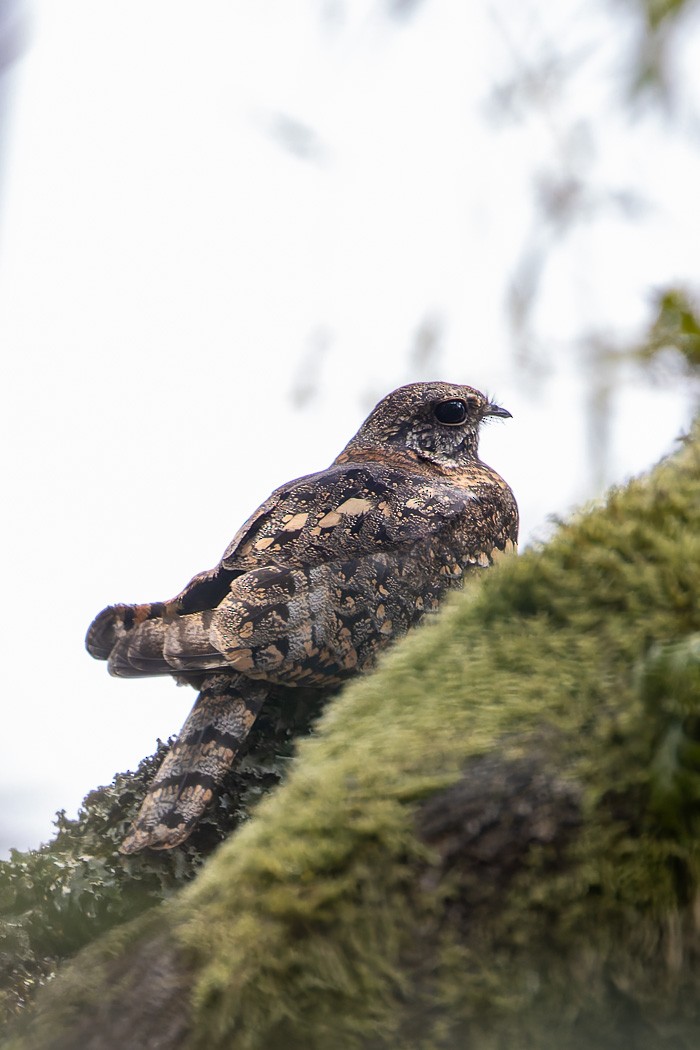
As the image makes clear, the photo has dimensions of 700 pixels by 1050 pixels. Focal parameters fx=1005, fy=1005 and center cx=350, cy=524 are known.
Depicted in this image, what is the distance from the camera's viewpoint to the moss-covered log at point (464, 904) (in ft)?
2.86

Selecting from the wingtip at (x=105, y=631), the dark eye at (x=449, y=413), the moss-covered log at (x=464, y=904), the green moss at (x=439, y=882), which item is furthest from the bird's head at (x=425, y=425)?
the moss-covered log at (x=464, y=904)

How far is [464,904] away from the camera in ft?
2.91

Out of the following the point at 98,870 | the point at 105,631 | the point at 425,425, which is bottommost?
the point at 98,870

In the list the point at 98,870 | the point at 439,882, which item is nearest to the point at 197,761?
the point at 98,870

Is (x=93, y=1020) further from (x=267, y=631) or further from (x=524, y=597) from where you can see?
(x=267, y=631)

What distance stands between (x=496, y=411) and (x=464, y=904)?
289cm

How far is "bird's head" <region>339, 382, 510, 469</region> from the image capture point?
3.44 meters

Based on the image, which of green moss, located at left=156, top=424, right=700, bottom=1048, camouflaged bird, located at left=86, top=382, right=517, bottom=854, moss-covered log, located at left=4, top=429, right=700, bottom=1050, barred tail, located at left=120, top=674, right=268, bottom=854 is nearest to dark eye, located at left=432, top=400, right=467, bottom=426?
camouflaged bird, located at left=86, top=382, right=517, bottom=854

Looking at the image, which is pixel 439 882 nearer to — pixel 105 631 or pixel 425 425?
pixel 105 631

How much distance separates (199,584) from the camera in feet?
7.62

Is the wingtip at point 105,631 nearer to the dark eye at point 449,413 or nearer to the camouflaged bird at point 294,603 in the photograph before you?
the camouflaged bird at point 294,603

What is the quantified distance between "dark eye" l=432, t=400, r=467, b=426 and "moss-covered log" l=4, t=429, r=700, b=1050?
8.01 feet

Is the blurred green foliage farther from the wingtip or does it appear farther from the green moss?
the green moss

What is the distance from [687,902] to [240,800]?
1282 mm
